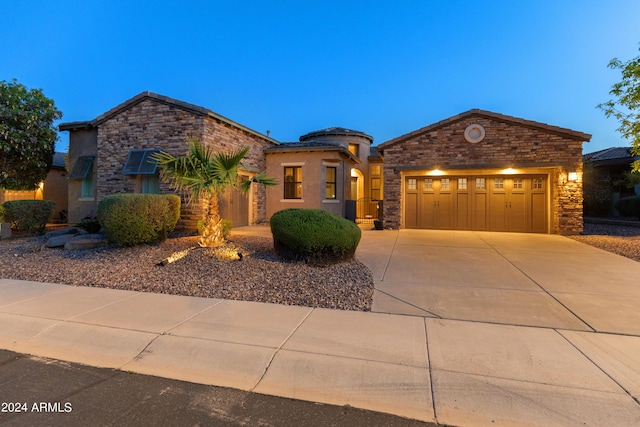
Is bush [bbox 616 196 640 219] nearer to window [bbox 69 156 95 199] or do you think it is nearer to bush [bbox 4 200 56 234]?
window [bbox 69 156 95 199]

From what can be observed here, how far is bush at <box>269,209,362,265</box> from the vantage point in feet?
21.9

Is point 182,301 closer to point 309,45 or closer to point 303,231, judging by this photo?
point 303,231

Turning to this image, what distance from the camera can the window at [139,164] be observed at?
11539 millimetres

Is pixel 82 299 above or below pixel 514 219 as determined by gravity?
below

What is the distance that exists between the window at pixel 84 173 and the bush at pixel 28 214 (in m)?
2.29

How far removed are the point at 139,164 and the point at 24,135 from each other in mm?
4771

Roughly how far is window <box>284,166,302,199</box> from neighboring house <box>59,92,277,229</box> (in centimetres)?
171

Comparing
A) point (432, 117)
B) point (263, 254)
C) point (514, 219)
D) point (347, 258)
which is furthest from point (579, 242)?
point (432, 117)

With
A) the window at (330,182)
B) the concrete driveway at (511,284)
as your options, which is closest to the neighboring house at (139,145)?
the window at (330,182)

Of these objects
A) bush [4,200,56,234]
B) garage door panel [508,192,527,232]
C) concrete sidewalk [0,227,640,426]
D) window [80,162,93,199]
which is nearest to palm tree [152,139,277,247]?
concrete sidewalk [0,227,640,426]

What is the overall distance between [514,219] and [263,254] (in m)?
10.8

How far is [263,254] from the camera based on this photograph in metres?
7.70

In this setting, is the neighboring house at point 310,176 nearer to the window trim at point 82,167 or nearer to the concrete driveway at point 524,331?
the concrete driveway at point 524,331

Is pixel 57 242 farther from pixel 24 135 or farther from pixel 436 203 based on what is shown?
pixel 436 203
